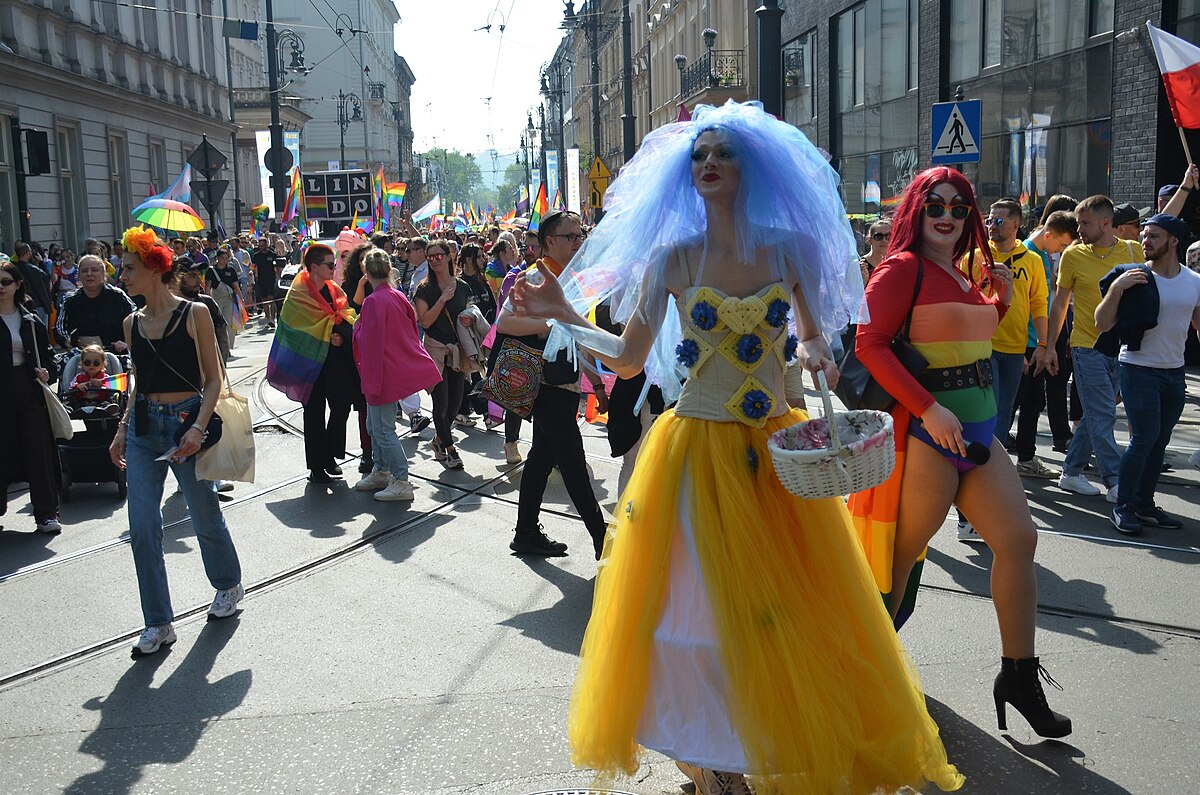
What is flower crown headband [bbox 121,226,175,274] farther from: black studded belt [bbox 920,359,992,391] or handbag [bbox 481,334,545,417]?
black studded belt [bbox 920,359,992,391]

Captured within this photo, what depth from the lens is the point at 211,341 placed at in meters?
5.41

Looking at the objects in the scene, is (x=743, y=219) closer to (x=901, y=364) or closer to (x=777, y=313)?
(x=777, y=313)

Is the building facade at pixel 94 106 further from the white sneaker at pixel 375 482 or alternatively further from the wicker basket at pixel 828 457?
the wicker basket at pixel 828 457

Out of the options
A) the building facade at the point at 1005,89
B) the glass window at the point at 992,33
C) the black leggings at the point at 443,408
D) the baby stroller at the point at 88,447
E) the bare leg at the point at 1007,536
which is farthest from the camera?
the glass window at the point at 992,33

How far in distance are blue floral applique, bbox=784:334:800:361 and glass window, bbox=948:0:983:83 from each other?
51.5ft

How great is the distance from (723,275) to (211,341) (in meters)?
2.83

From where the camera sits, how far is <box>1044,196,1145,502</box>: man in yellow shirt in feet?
23.9

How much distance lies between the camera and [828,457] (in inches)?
123

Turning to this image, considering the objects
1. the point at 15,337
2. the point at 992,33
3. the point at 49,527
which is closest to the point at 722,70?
the point at 992,33

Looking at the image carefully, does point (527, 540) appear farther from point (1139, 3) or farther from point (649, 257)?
point (1139, 3)

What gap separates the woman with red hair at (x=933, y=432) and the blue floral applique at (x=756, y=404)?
66cm

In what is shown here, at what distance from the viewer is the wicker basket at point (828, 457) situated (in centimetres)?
313

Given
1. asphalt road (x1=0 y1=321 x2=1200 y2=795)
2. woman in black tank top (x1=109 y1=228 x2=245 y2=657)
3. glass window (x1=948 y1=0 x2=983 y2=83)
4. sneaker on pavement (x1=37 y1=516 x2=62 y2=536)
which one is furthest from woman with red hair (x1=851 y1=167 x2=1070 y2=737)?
glass window (x1=948 y1=0 x2=983 y2=83)

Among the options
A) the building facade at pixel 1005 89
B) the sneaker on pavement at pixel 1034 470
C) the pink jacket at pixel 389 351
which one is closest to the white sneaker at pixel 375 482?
the pink jacket at pixel 389 351
